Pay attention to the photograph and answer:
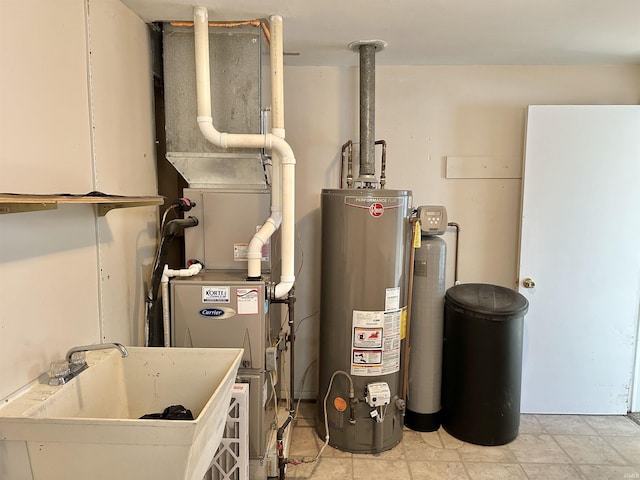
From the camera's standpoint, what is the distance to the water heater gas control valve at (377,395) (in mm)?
2295

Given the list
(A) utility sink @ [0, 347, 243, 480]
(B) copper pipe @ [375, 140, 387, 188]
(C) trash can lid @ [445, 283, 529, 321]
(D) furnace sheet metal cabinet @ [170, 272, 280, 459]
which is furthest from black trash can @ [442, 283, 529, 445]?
(A) utility sink @ [0, 347, 243, 480]

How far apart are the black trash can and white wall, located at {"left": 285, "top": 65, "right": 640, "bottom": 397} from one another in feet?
1.48

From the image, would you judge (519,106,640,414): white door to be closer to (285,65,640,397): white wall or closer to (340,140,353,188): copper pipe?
(285,65,640,397): white wall

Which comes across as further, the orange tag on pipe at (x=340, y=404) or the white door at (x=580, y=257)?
the white door at (x=580, y=257)

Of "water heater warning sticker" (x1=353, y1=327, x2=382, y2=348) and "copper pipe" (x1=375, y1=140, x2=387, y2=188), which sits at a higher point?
"copper pipe" (x1=375, y1=140, x2=387, y2=188)

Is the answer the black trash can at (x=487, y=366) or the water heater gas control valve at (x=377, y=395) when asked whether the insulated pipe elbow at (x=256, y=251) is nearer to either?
the water heater gas control valve at (x=377, y=395)

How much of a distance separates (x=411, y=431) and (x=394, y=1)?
241 cm

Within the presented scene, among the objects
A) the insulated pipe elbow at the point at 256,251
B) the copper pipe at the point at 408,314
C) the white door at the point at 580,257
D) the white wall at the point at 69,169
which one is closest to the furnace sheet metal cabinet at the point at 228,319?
the insulated pipe elbow at the point at 256,251

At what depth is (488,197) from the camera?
2820 millimetres

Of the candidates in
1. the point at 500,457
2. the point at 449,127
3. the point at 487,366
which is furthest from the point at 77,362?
the point at 449,127

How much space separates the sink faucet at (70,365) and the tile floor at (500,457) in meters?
1.32

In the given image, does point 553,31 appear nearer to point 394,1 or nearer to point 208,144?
point 394,1

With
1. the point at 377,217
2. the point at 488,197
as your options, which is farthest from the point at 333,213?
the point at 488,197

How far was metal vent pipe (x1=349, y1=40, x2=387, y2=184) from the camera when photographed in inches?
94.1
